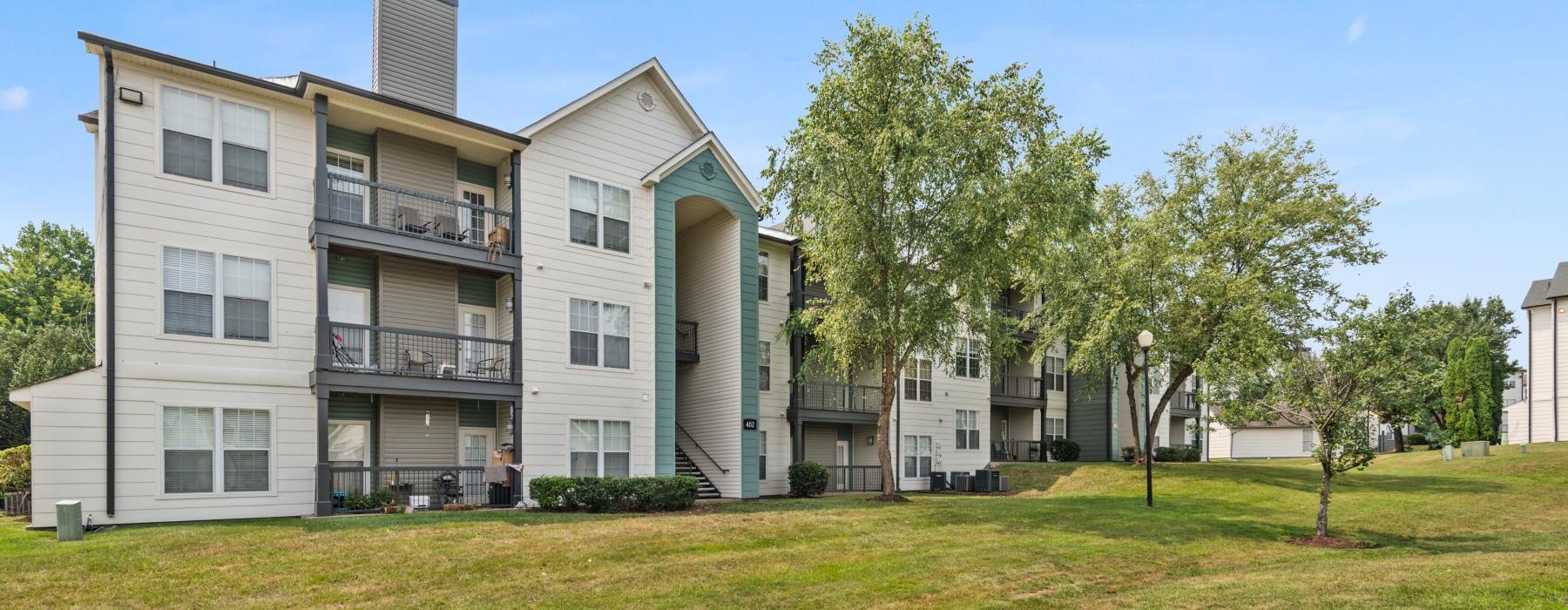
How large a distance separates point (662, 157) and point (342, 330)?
8762 millimetres

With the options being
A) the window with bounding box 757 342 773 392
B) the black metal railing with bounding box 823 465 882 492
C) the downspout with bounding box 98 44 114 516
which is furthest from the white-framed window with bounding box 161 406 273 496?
the black metal railing with bounding box 823 465 882 492

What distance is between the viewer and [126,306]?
15594mm

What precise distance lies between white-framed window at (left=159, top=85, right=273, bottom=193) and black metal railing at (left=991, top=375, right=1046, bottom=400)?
27128 mm

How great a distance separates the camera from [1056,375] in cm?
4056

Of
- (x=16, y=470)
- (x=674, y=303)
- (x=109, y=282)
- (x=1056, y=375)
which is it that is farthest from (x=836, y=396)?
(x=16, y=470)

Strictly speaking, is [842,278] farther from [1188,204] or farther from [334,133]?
[1188,204]

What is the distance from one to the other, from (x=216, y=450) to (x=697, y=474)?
11.9 meters

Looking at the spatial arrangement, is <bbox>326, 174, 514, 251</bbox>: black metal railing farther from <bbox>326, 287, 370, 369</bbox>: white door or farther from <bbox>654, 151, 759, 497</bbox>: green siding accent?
<bbox>654, 151, 759, 497</bbox>: green siding accent

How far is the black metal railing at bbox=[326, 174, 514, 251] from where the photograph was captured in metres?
18.3

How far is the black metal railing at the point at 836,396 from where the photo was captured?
2841cm

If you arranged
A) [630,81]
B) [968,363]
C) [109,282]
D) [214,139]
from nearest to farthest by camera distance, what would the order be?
[109,282], [214,139], [630,81], [968,363]

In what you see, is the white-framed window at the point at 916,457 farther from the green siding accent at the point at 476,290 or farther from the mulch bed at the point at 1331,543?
the green siding accent at the point at 476,290

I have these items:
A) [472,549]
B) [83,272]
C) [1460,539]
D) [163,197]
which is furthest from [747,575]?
[83,272]

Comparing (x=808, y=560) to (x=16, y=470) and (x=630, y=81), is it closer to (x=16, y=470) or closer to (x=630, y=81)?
(x=630, y=81)
